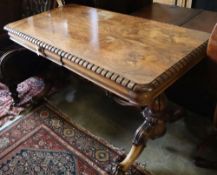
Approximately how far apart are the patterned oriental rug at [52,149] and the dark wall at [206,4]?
1909 millimetres

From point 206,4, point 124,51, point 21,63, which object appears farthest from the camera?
point 206,4

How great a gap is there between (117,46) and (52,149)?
0.80 m

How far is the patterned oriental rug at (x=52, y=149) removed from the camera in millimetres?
1455

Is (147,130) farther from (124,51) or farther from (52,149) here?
(52,149)

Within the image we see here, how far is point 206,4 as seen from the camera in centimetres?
264

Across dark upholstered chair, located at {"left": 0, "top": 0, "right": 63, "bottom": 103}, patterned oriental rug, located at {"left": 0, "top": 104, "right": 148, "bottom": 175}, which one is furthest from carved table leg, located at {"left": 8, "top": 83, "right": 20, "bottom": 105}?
patterned oriental rug, located at {"left": 0, "top": 104, "right": 148, "bottom": 175}

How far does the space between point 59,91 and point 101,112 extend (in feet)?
1.56

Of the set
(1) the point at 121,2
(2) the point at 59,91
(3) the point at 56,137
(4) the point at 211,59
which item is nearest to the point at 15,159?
(3) the point at 56,137

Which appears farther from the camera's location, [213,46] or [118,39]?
[118,39]

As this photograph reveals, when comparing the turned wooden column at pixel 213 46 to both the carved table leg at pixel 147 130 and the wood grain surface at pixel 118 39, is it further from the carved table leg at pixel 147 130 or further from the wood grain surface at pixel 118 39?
the carved table leg at pixel 147 130

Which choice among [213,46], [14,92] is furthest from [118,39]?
[14,92]

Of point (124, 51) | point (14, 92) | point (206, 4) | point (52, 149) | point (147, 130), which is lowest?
point (52, 149)

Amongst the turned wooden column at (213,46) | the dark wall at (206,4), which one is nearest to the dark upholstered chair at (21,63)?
the turned wooden column at (213,46)

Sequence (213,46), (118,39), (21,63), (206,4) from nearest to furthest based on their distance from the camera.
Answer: (213,46) → (118,39) → (21,63) → (206,4)
